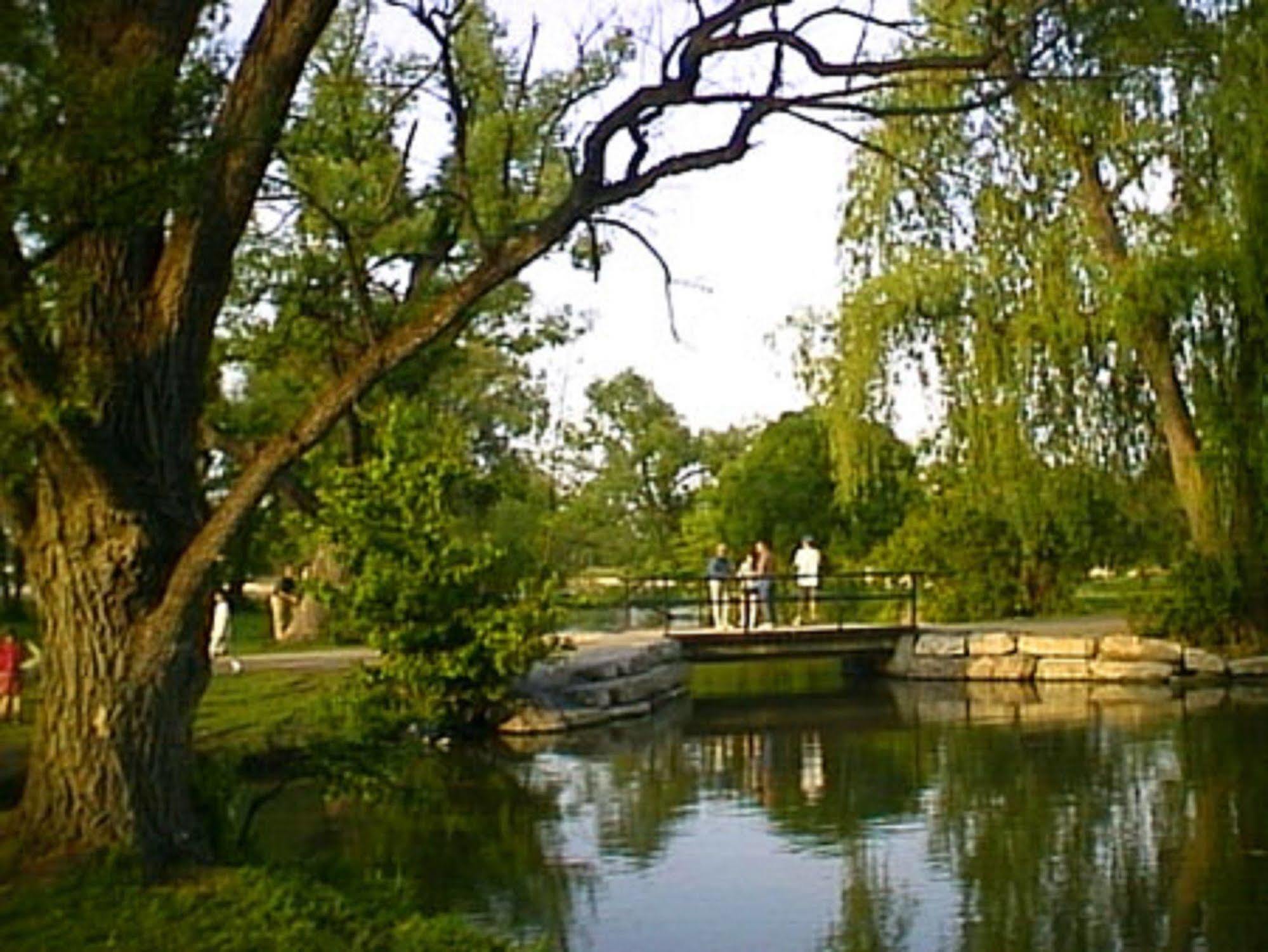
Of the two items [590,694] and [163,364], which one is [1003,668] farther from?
[163,364]

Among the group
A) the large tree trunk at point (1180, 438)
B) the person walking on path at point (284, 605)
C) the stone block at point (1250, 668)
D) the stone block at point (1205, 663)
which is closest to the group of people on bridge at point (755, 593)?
the stone block at point (1205, 663)

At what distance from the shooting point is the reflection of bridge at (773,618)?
2736 centimetres

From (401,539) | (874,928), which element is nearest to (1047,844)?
(874,928)

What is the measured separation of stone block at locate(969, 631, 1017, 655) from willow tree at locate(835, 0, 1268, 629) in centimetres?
292

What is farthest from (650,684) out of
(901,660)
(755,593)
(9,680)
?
(9,680)

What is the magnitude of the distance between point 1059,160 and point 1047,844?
481 inches

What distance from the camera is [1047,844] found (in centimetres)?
1382

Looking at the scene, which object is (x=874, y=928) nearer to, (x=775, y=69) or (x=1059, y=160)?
(x=775, y=69)

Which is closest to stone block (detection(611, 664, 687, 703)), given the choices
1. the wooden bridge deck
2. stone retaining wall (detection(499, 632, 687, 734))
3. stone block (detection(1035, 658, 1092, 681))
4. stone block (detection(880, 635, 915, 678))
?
stone retaining wall (detection(499, 632, 687, 734))

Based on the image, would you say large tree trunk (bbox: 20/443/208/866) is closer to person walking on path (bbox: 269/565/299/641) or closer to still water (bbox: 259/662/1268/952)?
still water (bbox: 259/662/1268/952)

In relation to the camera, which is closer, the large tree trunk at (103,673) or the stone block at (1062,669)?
the large tree trunk at (103,673)

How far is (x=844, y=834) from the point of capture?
14.5 metres

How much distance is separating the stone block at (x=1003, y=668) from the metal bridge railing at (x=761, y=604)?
1.92 metres

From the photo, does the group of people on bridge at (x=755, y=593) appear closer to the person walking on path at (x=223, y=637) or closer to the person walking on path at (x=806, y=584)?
the person walking on path at (x=806, y=584)
